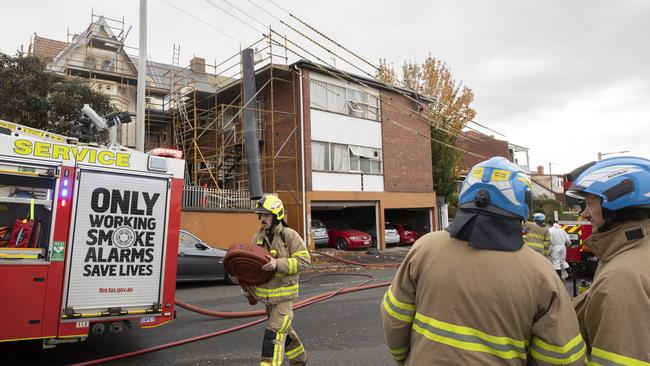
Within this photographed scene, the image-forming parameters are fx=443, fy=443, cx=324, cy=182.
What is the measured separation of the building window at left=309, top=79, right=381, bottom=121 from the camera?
786 inches

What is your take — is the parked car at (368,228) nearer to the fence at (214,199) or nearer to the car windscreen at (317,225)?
the car windscreen at (317,225)

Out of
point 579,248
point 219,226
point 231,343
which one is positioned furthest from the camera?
point 219,226

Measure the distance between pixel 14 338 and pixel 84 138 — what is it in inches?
106

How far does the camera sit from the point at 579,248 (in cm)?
982

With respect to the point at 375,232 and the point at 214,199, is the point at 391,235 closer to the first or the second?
the point at 375,232

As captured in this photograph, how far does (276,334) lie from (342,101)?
17.7 m

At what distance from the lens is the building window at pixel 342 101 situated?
19969 millimetres

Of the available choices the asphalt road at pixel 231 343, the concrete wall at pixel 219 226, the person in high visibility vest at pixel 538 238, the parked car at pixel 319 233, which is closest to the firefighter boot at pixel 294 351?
the asphalt road at pixel 231 343

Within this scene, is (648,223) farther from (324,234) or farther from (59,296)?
(324,234)

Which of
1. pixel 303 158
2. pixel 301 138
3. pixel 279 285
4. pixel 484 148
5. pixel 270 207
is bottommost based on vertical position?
pixel 279 285

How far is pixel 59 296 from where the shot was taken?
434 cm

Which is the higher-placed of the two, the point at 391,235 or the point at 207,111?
the point at 207,111

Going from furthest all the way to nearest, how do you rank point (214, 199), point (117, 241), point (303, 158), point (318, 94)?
point (318, 94)
point (303, 158)
point (214, 199)
point (117, 241)

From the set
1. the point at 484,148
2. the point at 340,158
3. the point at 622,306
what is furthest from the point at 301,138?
the point at 484,148
